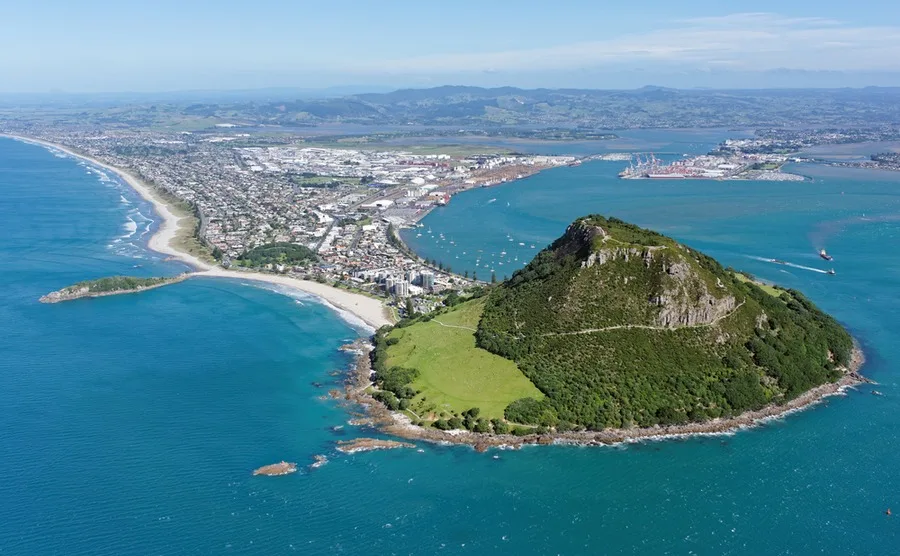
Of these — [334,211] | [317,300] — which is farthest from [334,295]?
[334,211]

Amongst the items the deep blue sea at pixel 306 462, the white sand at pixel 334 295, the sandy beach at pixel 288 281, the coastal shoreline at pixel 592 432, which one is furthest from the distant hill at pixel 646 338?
the sandy beach at pixel 288 281

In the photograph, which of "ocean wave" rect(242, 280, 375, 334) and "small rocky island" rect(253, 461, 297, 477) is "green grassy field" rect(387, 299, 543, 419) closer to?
"ocean wave" rect(242, 280, 375, 334)

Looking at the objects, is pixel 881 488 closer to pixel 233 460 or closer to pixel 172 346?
pixel 233 460

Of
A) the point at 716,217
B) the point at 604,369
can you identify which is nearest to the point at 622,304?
the point at 604,369

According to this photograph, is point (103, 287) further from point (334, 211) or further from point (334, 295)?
point (334, 211)

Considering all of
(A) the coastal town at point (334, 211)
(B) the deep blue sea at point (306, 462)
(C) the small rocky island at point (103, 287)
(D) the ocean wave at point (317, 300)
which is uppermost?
(A) the coastal town at point (334, 211)

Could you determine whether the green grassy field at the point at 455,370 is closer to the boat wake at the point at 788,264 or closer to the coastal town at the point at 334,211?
the coastal town at the point at 334,211

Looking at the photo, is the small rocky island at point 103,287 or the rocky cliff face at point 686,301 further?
the small rocky island at point 103,287

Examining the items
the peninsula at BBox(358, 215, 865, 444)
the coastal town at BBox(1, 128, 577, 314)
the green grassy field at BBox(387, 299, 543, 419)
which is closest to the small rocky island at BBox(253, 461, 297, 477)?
the peninsula at BBox(358, 215, 865, 444)
